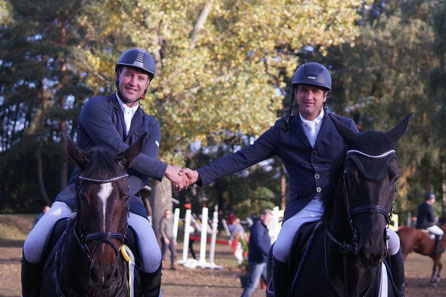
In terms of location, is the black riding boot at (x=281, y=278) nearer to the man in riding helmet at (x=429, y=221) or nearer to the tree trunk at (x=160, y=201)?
the man in riding helmet at (x=429, y=221)

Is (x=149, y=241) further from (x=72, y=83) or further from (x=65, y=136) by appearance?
(x=72, y=83)

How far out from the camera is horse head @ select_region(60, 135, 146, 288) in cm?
458

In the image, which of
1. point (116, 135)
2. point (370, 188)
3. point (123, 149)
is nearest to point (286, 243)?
point (370, 188)

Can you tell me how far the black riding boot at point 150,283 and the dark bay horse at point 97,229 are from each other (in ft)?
2.14

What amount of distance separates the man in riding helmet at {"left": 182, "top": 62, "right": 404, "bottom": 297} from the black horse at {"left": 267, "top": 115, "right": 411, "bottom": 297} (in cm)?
15

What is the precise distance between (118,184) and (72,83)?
1676 inches

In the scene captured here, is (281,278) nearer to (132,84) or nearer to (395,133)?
(395,133)

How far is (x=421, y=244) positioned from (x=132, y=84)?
18.1 metres

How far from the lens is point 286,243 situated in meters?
5.81

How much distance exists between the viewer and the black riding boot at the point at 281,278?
232 inches

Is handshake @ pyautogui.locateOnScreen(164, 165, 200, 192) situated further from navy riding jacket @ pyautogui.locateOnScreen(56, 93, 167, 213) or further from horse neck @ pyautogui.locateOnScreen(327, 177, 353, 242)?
horse neck @ pyautogui.locateOnScreen(327, 177, 353, 242)

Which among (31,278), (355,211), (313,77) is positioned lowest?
(31,278)

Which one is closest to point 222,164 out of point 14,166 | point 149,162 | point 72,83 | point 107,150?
point 149,162

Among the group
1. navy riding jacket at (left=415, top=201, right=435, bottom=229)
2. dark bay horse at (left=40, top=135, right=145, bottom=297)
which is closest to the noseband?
dark bay horse at (left=40, top=135, right=145, bottom=297)
